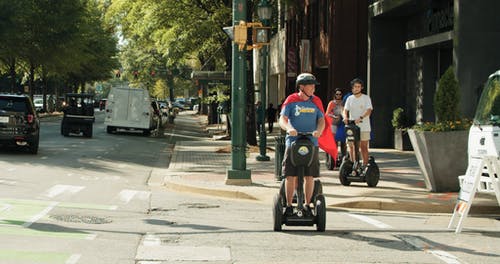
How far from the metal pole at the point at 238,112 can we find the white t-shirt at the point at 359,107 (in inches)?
94.9

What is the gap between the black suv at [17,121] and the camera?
2405 centimetres

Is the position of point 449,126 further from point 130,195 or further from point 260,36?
point 130,195

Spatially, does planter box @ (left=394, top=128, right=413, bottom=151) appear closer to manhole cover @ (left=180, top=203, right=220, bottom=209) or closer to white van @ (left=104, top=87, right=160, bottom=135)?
manhole cover @ (left=180, top=203, right=220, bottom=209)

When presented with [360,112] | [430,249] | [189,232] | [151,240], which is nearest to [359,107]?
[360,112]

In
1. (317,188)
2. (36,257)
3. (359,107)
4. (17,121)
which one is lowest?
(36,257)

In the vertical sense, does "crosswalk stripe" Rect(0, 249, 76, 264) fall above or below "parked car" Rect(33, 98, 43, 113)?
below

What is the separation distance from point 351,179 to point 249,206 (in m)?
2.92

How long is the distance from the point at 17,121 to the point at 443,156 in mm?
14187

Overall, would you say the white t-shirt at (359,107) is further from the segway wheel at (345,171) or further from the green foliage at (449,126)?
the green foliage at (449,126)

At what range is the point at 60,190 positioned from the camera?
15.5 meters

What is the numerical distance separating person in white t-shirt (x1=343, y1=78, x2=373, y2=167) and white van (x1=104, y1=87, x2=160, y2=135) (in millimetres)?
25509

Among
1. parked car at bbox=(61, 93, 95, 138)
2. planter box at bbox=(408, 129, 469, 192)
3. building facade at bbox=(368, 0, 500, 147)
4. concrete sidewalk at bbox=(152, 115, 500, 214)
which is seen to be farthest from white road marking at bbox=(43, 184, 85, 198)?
parked car at bbox=(61, 93, 95, 138)

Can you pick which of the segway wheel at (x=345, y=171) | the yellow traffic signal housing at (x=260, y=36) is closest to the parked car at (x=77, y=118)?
the yellow traffic signal housing at (x=260, y=36)

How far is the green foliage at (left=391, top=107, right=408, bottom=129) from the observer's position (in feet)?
88.4
